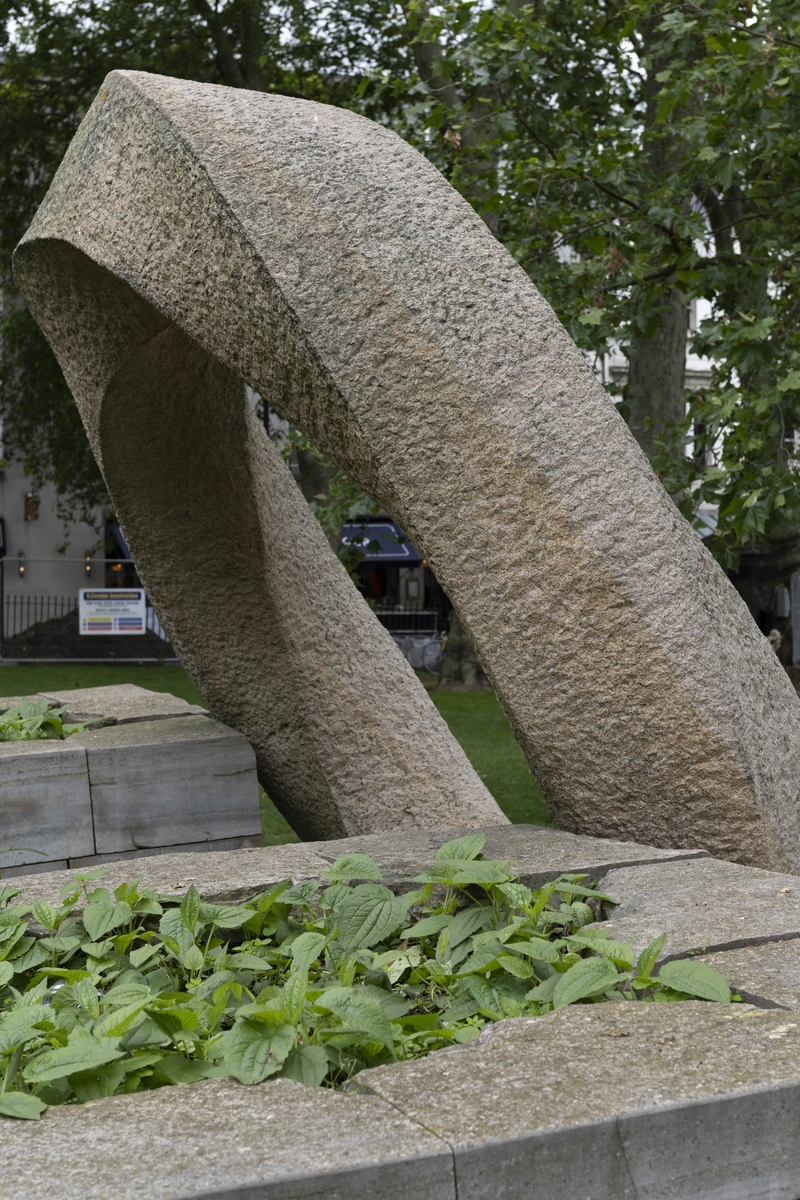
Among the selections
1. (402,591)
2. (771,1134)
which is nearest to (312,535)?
(771,1134)

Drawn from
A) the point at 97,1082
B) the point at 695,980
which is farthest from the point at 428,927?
the point at 97,1082

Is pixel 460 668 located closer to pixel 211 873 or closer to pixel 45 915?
pixel 211 873

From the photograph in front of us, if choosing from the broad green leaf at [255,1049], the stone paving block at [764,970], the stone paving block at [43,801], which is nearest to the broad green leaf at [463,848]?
the stone paving block at [764,970]

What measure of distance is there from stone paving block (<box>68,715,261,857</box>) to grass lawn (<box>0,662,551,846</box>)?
1546 millimetres

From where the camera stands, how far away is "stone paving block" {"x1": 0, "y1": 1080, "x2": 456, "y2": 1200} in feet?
4.74

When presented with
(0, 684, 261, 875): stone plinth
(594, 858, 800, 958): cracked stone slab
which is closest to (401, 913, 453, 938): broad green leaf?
(594, 858, 800, 958): cracked stone slab

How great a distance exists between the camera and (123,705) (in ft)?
19.5

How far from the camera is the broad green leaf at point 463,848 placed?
2.94 meters

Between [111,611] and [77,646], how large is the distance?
1548 millimetres

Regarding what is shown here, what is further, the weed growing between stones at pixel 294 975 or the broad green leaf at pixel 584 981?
the broad green leaf at pixel 584 981

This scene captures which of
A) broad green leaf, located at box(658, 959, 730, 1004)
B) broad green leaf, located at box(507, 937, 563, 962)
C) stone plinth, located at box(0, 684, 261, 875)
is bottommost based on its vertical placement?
stone plinth, located at box(0, 684, 261, 875)

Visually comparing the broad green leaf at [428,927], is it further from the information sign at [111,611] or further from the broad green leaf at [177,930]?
the information sign at [111,611]

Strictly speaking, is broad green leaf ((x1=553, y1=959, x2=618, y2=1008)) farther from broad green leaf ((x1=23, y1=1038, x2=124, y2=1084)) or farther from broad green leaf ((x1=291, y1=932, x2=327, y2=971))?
broad green leaf ((x1=23, y1=1038, x2=124, y2=1084))

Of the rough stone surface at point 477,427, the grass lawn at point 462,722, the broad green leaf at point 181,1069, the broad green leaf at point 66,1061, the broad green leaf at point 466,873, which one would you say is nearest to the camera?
the broad green leaf at point 66,1061
